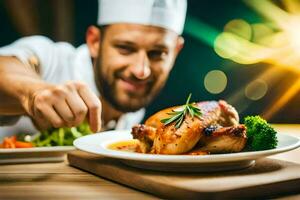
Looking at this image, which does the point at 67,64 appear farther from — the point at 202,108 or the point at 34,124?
the point at 202,108

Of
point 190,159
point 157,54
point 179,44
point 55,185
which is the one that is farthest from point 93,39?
point 190,159

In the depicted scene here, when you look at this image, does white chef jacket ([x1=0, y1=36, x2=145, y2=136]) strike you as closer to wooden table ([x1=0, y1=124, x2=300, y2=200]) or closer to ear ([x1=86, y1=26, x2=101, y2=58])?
ear ([x1=86, y1=26, x2=101, y2=58])

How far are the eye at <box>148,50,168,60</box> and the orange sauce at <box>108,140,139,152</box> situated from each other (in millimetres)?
1695

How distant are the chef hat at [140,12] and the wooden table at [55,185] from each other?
1.84 meters

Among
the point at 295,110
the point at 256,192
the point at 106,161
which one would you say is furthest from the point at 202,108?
the point at 295,110

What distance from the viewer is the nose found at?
3.28 metres

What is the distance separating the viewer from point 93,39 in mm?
3289

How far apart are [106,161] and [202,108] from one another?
0.35 meters

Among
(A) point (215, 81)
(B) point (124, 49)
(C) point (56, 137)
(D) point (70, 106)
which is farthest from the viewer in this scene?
(A) point (215, 81)

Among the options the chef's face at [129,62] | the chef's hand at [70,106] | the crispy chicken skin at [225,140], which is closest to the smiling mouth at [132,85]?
the chef's face at [129,62]

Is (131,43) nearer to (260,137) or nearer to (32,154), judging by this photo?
(32,154)

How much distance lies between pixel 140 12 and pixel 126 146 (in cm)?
192

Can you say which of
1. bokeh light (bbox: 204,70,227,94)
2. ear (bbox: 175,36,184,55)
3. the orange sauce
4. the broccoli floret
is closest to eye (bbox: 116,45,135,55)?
ear (bbox: 175,36,184,55)

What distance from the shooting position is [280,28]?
3.69 m
